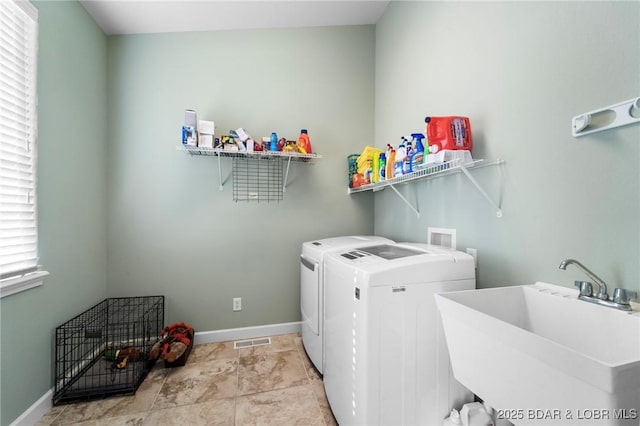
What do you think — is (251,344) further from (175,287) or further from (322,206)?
(322,206)

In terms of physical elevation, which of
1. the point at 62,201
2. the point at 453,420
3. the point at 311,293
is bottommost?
the point at 453,420

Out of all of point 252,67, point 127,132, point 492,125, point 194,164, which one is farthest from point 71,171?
point 492,125

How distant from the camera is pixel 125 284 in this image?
7.06 feet

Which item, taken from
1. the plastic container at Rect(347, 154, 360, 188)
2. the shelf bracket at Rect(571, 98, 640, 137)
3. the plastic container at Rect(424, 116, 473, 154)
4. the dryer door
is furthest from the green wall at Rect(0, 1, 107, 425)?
the shelf bracket at Rect(571, 98, 640, 137)

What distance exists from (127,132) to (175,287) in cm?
133

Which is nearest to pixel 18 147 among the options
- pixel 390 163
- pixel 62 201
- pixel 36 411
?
pixel 62 201

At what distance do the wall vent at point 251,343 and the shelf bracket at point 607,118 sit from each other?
234 centimetres

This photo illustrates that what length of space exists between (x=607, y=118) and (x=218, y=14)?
98.8 inches

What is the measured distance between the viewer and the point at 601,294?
84cm

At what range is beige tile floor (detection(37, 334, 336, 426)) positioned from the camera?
56.1 inches

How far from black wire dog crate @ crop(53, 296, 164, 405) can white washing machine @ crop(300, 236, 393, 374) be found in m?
1.09

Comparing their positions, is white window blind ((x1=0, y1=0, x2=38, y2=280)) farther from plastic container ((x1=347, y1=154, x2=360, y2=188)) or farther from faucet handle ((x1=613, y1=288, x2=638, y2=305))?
faucet handle ((x1=613, y1=288, x2=638, y2=305))

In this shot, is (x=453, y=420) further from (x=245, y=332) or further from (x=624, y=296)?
(x=245, y=332)

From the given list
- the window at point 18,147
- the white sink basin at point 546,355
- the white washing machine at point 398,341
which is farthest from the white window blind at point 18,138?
the white sink basin at point 546,355
